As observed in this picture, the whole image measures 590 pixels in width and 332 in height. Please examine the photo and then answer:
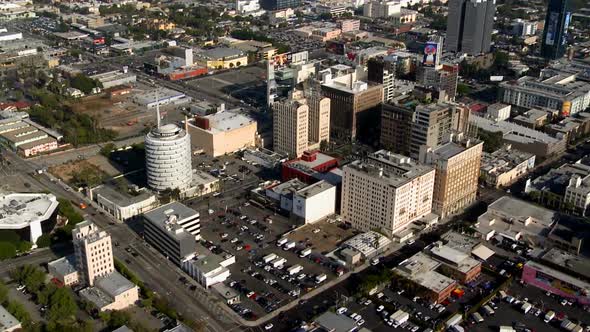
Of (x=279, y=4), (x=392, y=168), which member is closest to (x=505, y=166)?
(x=392, y=168)

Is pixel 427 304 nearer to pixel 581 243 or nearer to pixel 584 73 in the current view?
pixel 581 243

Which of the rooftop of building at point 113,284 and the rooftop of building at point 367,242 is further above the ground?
the rooftop of building at point 113,284

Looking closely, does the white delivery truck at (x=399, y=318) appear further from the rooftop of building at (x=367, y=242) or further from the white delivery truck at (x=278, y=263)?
the white delivery truck at (x=278, y=263)

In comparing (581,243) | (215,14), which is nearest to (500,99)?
(581,243)

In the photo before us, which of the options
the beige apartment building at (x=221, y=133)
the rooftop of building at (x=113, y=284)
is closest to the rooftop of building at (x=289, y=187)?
the beige apartment building at (x=221, y=133)

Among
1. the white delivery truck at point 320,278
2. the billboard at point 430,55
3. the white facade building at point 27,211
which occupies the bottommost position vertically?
the white delivery truck at point 320,278

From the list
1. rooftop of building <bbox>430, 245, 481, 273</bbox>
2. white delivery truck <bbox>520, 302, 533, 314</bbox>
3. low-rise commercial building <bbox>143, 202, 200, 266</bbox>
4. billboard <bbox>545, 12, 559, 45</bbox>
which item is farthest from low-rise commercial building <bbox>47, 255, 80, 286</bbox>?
billboard <bbox>545, 12, 559, 45</bbox>
